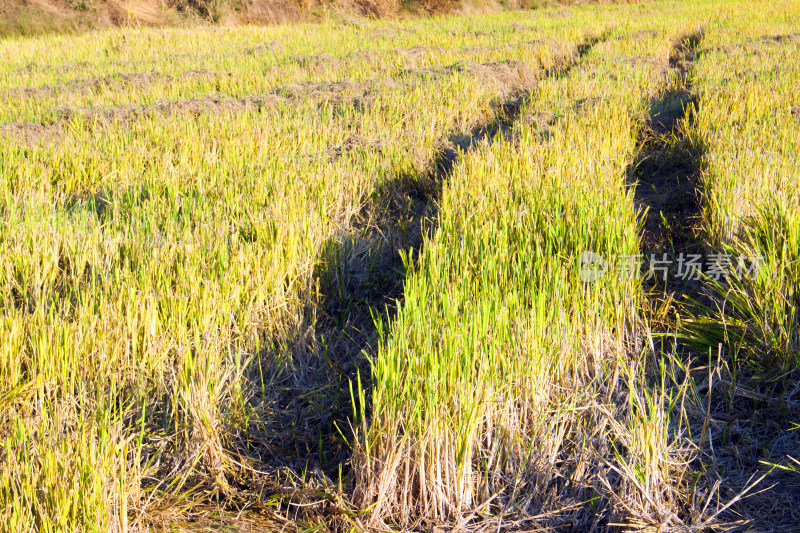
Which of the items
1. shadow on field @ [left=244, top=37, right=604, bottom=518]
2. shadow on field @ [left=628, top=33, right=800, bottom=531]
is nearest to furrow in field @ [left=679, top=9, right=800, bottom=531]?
shadow on field @ [left=628, top=33, right=800, bottom=531]

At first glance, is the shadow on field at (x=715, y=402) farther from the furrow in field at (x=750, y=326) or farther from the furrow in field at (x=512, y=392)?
the furrow in field at (x=512, y=392)

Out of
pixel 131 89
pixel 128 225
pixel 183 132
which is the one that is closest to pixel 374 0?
pixel 131 89

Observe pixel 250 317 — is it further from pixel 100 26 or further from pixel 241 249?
pixel 100 26

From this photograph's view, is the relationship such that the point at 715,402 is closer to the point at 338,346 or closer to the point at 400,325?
the point at 400,325

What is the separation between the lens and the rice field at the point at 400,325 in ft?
4.85

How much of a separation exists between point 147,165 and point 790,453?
3.57 meters

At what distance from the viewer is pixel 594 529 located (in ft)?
4.75

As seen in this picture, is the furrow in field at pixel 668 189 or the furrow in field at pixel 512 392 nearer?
the furrow in field at pixel 512 392

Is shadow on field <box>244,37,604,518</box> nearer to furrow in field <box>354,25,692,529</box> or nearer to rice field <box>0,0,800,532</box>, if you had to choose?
rice field <box>0,0,800,532</box>

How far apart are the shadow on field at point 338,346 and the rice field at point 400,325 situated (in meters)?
0.01

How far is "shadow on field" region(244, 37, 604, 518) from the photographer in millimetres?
1631

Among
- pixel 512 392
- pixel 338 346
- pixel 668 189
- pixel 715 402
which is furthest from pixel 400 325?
pixel 668 189

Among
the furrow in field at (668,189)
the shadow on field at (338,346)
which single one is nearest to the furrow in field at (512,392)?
the shadow on field at (338,346)

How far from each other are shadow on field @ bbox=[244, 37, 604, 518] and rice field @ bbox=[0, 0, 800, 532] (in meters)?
0.01
